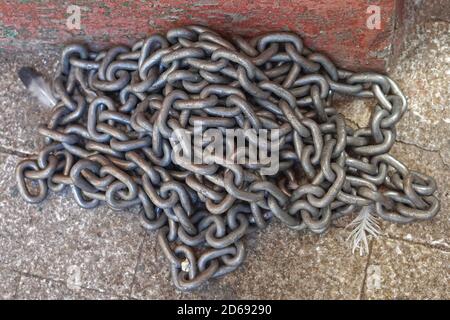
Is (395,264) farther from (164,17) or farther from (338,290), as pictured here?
(164,17)

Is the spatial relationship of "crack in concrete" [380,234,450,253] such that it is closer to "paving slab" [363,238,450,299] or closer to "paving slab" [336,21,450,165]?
"paving slab" [363,238,450,299]

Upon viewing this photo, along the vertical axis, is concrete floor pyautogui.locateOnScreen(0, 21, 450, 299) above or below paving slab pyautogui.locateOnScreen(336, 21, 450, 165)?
below

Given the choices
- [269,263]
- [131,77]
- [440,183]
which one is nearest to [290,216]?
[269,263]

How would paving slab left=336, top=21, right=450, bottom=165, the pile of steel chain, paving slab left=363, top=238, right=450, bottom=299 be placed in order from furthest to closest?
paving slab left=336, top=21, right=450, bottom=165, paving slab left=363, top=238, right=450, bottom=299, the pile of steel chain

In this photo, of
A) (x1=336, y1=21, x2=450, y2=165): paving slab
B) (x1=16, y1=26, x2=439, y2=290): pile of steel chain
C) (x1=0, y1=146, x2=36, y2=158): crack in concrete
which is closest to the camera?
(x1=16, y1=26, x2=439, y2=290): pile of steel chain

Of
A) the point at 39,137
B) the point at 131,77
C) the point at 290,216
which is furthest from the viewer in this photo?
the point at 39,137

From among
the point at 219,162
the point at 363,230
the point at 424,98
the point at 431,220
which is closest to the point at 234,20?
the point at 219,162

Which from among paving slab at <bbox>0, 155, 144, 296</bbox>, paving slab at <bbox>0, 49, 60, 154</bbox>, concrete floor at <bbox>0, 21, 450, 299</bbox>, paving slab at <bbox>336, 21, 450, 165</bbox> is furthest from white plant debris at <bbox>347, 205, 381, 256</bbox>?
paving slab at <bbox>0, 49, 60, 154</bbox>
